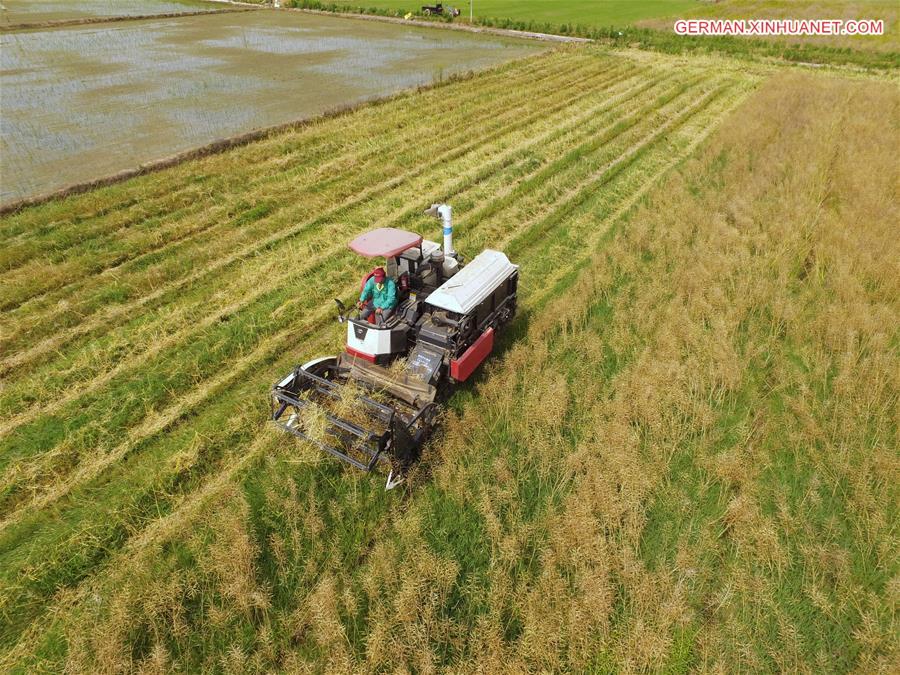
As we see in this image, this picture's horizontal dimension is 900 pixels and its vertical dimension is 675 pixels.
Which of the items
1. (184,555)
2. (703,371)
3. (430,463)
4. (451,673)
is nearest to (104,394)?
(184,555)

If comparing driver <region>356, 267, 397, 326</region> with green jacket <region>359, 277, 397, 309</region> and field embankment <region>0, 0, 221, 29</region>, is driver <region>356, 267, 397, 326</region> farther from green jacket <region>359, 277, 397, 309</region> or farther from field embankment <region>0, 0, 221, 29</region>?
field embankment <region>0, 0, 221, 29</region>

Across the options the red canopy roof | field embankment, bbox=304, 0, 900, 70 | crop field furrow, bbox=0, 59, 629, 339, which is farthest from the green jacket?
Answer: field embankment, bbox=304, 0, 900, 70

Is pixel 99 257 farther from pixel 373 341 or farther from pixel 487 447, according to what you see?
pixel 487 447

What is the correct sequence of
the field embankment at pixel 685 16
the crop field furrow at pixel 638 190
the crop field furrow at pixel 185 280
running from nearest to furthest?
the crop field furrow at pixel 185 280 < the crop field furrow at pixel 638 190 < the field embankment at pixel 685 16

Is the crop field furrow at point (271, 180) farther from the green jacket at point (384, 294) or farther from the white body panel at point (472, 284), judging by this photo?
the white body panel at point (472, 284)

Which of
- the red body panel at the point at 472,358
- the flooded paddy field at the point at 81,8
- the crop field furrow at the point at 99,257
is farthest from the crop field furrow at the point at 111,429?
the flooded paddy field at the point at 81,8

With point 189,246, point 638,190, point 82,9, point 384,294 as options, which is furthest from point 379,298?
point 82,9
